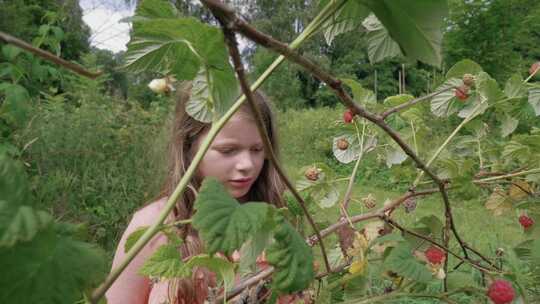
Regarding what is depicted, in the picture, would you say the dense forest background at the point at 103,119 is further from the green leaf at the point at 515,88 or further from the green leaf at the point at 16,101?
the green leaf at the point at 515,88

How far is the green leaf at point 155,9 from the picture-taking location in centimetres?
36

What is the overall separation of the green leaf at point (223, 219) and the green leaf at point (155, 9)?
132mm

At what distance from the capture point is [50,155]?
270cm

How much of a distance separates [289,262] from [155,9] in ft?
0.70

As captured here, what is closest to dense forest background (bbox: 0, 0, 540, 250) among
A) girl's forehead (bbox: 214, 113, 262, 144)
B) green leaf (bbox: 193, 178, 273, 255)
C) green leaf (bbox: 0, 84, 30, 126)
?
green leaf (bbox: 0, 84, 30, 126)

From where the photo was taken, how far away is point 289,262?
0.36 meters

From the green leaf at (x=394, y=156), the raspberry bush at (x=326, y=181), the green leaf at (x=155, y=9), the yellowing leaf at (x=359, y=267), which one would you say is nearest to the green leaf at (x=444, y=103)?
the raspberry bush at (x=326, y=181)

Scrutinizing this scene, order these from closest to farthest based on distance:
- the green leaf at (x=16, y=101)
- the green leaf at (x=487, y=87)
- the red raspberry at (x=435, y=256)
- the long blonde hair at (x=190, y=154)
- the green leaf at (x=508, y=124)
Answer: the red raspberry at (x=435, y=256), the green leaf at (x=487, y=87), the green leaf at (x=508, y=124), the long blonde hair at (x=190, y=154), the green leaf at (x=16, y=101)

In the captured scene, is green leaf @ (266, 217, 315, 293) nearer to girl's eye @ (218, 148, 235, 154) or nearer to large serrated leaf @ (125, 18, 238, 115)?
large serrated leaf @ (125, 18, 238, 115)

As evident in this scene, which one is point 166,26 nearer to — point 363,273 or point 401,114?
point 363,273

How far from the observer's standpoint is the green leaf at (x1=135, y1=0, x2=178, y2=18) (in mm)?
361

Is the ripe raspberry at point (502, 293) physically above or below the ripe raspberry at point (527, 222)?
below

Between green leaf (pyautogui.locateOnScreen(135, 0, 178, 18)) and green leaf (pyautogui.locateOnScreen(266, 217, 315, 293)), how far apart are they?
0.60 ft

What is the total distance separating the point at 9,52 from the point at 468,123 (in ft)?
3.98
